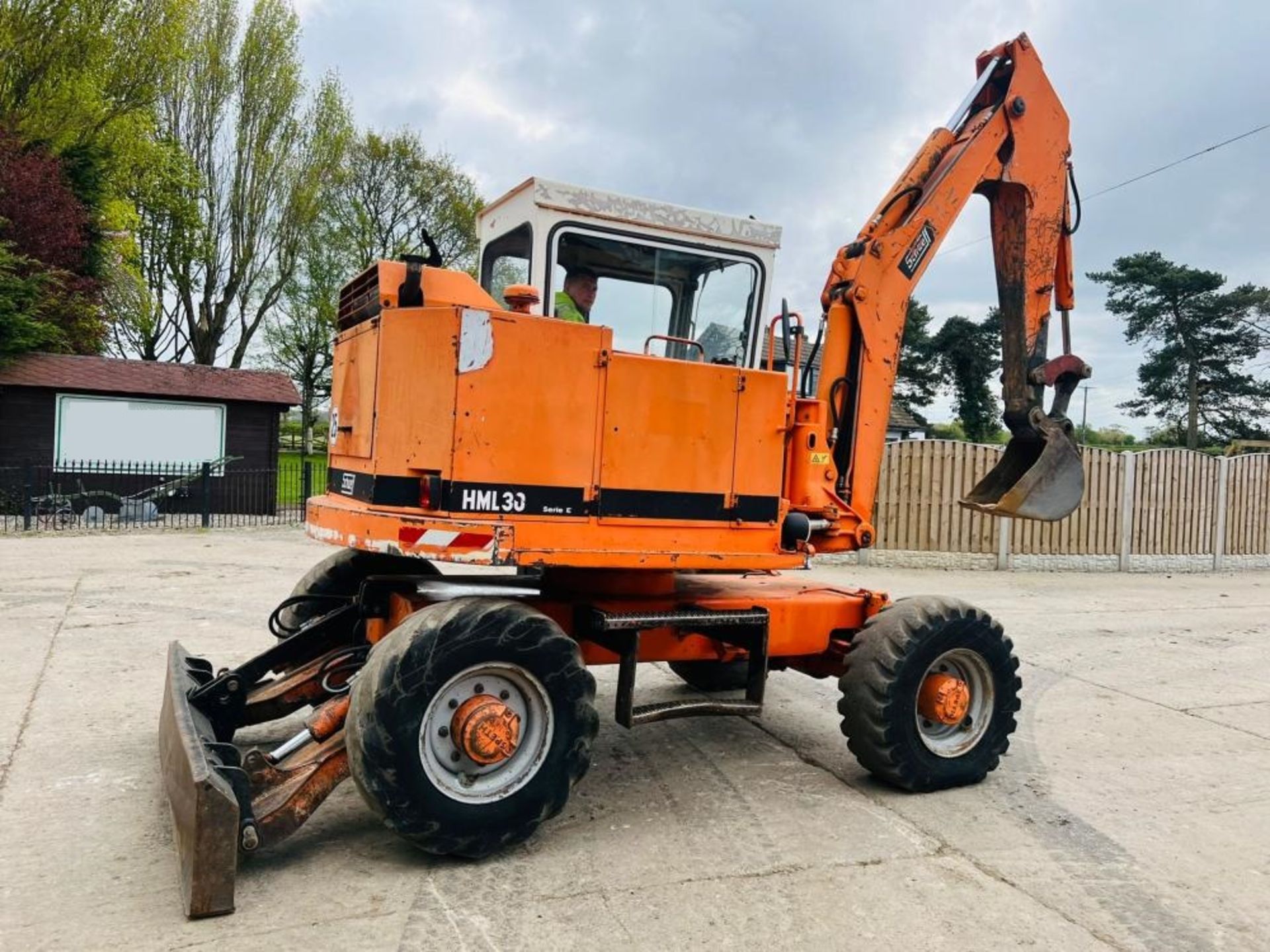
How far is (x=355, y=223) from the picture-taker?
3256cm

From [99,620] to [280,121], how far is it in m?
25.8

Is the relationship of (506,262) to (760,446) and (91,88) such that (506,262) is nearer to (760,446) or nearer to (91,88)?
(760,446)

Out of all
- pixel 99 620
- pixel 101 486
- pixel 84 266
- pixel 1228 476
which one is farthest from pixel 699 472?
pixel 84 266

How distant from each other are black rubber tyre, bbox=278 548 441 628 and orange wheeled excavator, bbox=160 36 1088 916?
0.06 ft

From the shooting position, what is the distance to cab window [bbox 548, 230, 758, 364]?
479 centimetres

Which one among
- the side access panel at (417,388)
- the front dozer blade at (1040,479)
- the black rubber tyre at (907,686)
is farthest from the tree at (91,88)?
the black rubber tyre at (907,686)

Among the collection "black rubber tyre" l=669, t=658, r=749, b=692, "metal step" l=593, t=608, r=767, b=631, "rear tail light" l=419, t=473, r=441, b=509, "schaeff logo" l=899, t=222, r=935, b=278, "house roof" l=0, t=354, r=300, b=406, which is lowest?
"black rubber tyre" l=669, t=658, r=749, b=692

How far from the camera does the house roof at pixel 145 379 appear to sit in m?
18.2

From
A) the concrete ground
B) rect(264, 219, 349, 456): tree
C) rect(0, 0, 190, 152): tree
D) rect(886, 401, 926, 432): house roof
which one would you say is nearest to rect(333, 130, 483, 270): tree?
rect(264, 219, 349, 456): tree

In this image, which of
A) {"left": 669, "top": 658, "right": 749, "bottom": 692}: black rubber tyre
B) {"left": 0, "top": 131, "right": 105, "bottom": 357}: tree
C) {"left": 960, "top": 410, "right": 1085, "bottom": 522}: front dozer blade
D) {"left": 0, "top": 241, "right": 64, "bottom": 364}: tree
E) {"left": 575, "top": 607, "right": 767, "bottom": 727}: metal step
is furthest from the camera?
{"left": 0, "top": 131, "right": 105, "bottom": 357}: tree

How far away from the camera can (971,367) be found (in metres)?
39.1

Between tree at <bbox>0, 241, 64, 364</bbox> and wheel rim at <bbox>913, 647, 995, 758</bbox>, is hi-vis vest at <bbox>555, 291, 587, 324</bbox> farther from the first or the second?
tree at <bbox>0, 241, 64, 364</bbox>

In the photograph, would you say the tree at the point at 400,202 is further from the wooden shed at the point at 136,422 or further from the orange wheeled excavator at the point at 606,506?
the orange wheeled excavator at the point at 606,506

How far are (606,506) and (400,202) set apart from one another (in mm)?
32182
